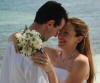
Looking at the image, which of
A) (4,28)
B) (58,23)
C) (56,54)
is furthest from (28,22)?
(58,23)

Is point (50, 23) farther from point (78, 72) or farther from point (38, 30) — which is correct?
point (78, 72)

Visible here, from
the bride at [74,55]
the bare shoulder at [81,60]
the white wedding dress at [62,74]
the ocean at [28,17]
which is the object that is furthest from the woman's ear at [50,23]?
the ocean at [28,17]

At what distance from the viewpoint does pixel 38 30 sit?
9.66 feet

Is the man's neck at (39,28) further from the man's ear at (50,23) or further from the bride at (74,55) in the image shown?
the bride at (74,55)

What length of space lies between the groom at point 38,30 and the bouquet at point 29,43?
0.07 meters

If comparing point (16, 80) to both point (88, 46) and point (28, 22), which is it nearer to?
point (88, 46)

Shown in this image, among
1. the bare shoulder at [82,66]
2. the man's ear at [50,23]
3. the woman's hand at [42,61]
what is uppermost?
the man's ear at [50,23]

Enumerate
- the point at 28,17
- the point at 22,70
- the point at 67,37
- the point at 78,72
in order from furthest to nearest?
the point at 28,17 → the point at 67,37 → the point at 78,72 → the point at 22,70

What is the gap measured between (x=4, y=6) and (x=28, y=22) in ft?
18.9

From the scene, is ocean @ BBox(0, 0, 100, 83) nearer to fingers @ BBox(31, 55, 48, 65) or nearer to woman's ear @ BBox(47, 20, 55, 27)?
woman's ear @ BBox(47, 20, 55, 27)

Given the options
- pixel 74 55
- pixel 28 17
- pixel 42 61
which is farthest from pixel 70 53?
pixel 28 17

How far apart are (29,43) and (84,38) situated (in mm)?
1308

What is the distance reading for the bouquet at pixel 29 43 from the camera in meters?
2.57

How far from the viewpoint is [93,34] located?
12.9 metres
